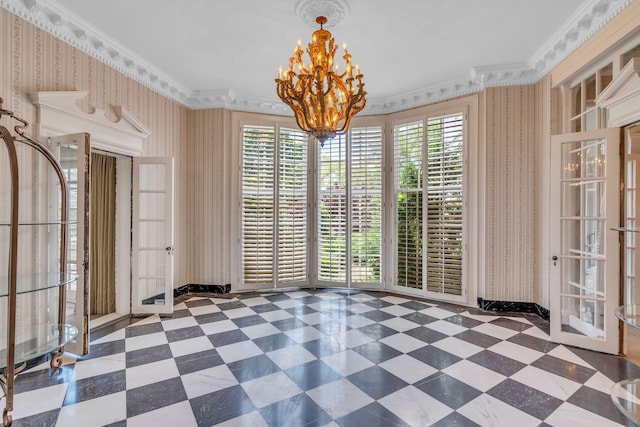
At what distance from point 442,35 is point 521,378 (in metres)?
3.21

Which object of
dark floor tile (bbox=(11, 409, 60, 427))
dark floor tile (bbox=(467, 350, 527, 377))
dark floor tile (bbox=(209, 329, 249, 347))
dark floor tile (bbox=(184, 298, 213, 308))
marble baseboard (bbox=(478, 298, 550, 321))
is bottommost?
dark floor tile (bbox=(11, 409, 60, 427))

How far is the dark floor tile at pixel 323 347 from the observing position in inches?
121

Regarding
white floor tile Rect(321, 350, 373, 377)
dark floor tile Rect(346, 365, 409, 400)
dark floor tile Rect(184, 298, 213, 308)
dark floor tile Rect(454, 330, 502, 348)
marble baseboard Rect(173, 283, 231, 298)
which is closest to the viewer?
dark floor tile Rect(346, 365, 409, 400)

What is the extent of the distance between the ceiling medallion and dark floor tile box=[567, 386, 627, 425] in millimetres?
3483

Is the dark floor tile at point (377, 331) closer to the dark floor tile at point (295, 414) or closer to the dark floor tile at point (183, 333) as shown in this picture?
the dark floor tile at point (295, 414)

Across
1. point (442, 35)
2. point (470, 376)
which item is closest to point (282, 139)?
point (442, 35)

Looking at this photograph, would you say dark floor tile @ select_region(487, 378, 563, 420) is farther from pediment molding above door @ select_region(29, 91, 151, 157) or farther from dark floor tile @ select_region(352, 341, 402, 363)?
pediment molding above door @ select_region(29, 91, 151, 157)

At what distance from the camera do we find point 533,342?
3.29 meters

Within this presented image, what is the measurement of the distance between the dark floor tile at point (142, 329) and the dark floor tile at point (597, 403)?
3.75 metres

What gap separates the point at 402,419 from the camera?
2115 millimetres

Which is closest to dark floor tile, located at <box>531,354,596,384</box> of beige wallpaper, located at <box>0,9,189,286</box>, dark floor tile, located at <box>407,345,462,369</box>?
dark floor tile, located at <box>407,345,462,369</box>

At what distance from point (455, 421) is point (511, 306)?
2.63 m

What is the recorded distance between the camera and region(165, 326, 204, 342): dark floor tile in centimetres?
340

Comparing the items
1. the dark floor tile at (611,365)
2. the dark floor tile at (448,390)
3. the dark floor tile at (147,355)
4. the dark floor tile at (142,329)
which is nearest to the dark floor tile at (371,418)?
the dark floor tile at (448,390)
